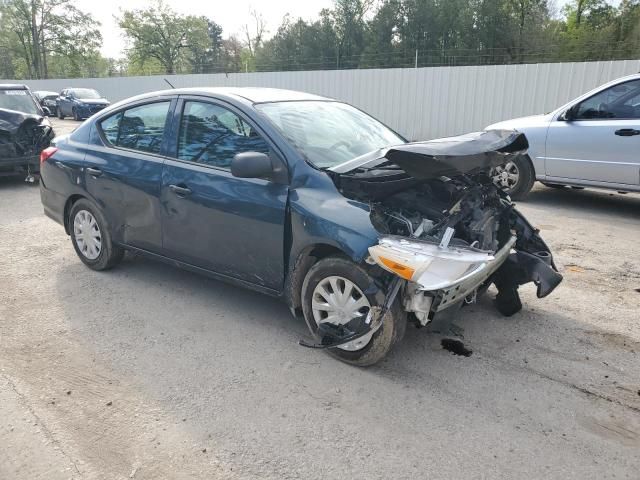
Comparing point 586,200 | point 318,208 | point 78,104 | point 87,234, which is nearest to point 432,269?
point 318,208

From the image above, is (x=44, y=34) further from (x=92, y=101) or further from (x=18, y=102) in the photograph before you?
(x=18, y=102)

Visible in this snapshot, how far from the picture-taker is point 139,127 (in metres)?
4.69

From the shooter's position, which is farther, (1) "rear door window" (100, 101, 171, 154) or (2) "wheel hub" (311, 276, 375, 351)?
(1) "rear door window" (100, 101, 171, 154)

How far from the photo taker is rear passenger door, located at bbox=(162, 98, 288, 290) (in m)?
3.72

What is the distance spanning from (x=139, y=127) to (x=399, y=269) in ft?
9.53

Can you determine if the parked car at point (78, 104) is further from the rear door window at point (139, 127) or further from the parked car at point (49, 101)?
the rear door window at point (139, 127)

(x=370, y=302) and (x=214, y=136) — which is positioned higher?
(x=214, y=136)

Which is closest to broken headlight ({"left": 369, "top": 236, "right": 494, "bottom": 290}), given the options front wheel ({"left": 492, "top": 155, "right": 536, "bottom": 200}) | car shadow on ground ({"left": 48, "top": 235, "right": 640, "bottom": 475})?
car shadow on ground ({"left": 48, "top": 235, "right": 640, "bottom": 475})

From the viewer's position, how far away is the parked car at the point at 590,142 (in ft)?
22.1

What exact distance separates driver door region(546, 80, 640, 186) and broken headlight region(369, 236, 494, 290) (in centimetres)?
476

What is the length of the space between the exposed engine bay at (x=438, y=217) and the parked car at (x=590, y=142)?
3.03m

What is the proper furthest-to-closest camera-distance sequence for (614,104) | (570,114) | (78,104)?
(78,104) < (570,114) < (614,104)

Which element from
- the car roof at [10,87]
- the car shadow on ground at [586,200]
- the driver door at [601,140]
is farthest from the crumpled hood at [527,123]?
the car roof at [10,87]

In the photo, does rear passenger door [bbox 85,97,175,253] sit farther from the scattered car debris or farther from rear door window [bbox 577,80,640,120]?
rear door window [bbox 577,80,640,120]
